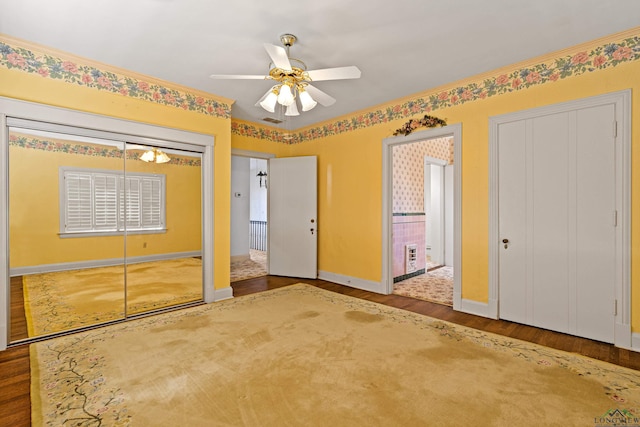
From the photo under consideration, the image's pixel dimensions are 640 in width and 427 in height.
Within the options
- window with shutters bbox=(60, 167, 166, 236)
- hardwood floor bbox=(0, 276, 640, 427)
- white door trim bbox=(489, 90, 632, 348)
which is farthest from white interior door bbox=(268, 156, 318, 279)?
white door trim bbox=(489, 90, 632, 348)

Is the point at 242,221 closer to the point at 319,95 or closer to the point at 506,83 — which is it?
the point at 319,95

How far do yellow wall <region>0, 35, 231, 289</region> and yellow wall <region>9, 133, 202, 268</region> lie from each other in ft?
1.29

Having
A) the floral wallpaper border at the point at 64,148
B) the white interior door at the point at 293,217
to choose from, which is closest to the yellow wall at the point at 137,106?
the floral wallpaper border at the point at 64,148

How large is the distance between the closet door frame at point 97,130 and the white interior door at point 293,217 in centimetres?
162

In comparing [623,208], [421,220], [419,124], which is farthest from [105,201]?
[623,208]

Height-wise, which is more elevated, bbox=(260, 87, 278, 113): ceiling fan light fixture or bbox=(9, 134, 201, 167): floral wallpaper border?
bbox=(260, 87, 278, 113): ceiling fan light fixture

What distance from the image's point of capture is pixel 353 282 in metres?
4.66

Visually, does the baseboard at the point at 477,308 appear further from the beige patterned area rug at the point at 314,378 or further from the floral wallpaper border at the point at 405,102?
the floral wallpaper border at the point at 405,102

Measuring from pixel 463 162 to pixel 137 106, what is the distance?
12.2 feet

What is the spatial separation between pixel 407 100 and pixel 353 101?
2.34 ft

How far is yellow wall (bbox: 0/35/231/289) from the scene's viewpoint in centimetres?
266

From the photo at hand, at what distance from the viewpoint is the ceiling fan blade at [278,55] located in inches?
79.6

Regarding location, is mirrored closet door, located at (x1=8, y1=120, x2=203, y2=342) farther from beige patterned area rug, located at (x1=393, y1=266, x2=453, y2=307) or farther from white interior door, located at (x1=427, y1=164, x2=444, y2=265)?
white interior door, located at (x1=427, y1=164, x2=444, y2=265)

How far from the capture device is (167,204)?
352 cm
